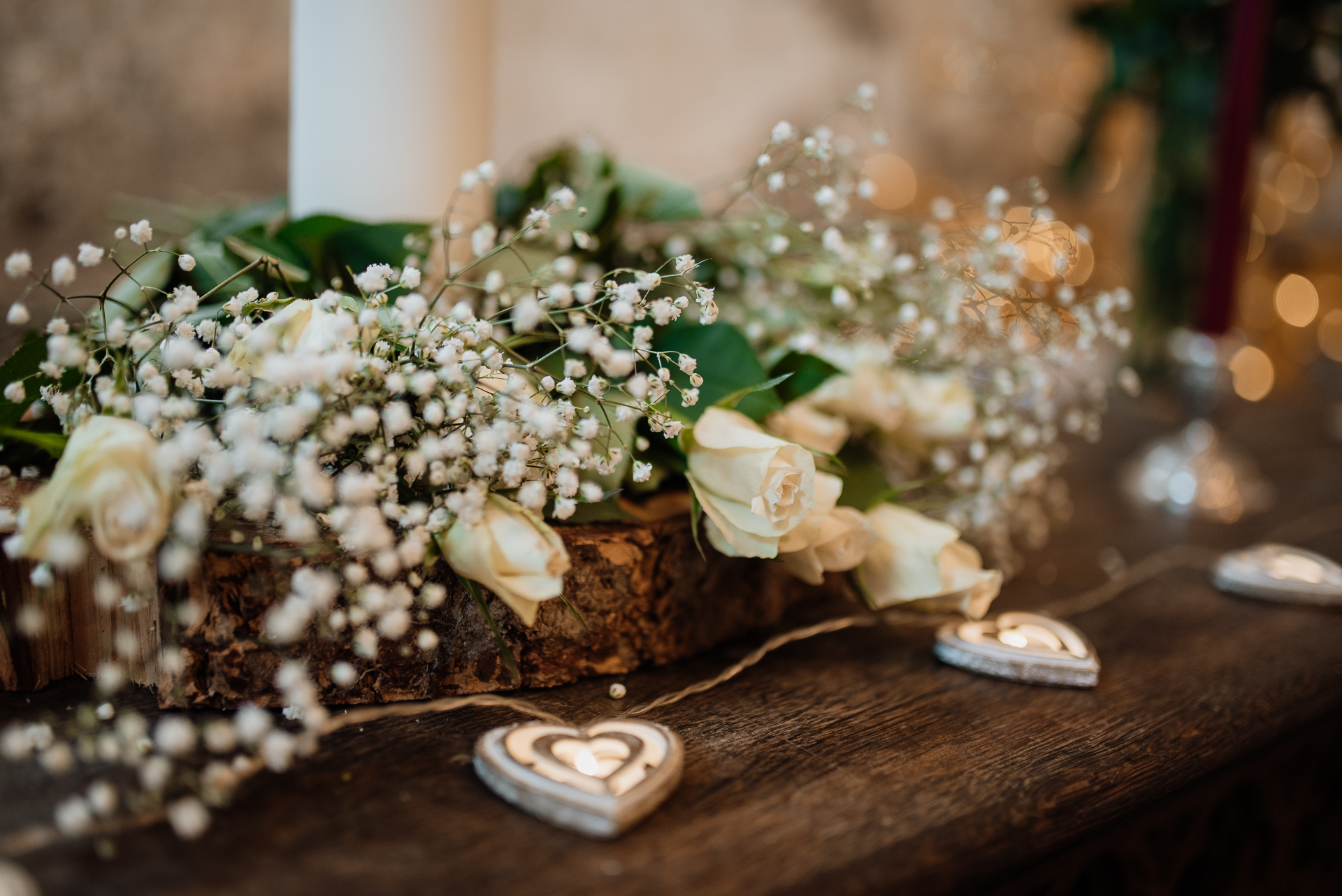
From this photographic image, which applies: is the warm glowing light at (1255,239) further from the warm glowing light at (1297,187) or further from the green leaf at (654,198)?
the green leaf at (654,198)

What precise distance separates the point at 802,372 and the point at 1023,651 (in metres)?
0.20

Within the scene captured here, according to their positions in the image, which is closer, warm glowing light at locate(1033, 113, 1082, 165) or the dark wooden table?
the dark wooden table

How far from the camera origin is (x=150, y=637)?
422mm

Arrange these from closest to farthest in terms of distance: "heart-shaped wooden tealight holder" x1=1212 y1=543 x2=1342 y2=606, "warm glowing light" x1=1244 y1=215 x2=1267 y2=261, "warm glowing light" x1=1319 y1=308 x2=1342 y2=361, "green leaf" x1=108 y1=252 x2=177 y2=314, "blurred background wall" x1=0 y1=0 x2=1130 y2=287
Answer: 1. "green leaf" x1=108 y1=252 x2=177 y2=314
2. "heart-shaped wooden tealight holder" x1=1212 y1=543 x2=1342 y2=606
3. "blurred background wall" x1=0 y1=0 x2=1130 y2=287
4. "warm glowing light" x1=1244 y1=215 x2=1267 y2=261
5. "warm glowing light" x1=1319 y1=308 x2=1342 y2=361

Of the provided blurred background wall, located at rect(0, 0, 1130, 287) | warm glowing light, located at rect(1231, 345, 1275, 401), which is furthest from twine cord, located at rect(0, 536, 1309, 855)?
warm glowing light, located at rect(1231, 345, 1275, 401)

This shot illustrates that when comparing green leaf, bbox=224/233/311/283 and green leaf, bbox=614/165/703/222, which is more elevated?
green leaf, bbox=614/165/703/222

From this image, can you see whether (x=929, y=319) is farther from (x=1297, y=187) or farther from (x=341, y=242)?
(x=1297, y=187)

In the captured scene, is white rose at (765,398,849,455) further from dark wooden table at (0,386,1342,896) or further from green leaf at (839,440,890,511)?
dark wooden table at (0,386,1342,896)

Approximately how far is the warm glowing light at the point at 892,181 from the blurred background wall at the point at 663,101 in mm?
21

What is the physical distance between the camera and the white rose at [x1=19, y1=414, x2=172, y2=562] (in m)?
0.33

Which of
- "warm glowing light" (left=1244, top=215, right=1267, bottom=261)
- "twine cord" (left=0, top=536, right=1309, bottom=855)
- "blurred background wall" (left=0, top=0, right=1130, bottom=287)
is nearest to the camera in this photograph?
"twine cord" (left=0, top=536, right=1309, bottom=855)

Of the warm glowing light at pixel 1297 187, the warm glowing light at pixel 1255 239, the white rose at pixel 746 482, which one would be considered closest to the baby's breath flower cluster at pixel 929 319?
the white rose at pixel 746 482

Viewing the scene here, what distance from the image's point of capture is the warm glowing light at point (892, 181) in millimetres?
1314

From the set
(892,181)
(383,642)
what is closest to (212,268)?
(383,642)
